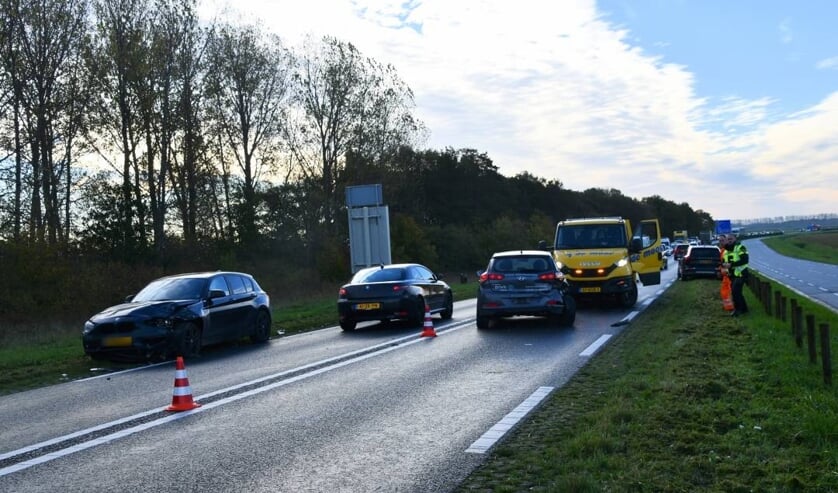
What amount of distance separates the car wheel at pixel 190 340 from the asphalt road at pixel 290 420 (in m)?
0.34

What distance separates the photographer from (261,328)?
56.9ft

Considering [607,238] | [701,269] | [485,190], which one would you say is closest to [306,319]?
[607,238]

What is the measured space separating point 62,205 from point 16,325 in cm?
643

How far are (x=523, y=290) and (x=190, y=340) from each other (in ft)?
23.5

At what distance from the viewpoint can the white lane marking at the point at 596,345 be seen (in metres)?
13.2

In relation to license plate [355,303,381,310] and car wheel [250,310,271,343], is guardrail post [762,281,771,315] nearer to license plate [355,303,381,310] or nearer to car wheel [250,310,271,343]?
license plate [355,303,381,310]

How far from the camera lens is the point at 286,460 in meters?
6.62

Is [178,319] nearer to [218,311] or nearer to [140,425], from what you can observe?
[218,311]

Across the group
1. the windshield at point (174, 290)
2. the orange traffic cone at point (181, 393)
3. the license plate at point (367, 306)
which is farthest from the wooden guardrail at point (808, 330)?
the windshield at point (174, 290)

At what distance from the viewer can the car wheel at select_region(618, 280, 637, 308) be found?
22922 millimetres

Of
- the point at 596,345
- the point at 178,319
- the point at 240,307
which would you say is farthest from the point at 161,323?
the point at 596,345

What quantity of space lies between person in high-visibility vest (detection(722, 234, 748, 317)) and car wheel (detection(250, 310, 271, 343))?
10.2 m

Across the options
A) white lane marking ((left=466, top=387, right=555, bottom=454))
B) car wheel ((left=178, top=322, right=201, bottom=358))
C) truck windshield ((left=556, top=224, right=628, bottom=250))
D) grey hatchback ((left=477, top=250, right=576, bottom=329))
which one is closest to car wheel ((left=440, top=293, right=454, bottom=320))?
grey hatchback ((left=477, top=250, right=576, bottom=329))

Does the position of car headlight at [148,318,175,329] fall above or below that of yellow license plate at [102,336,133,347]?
above
